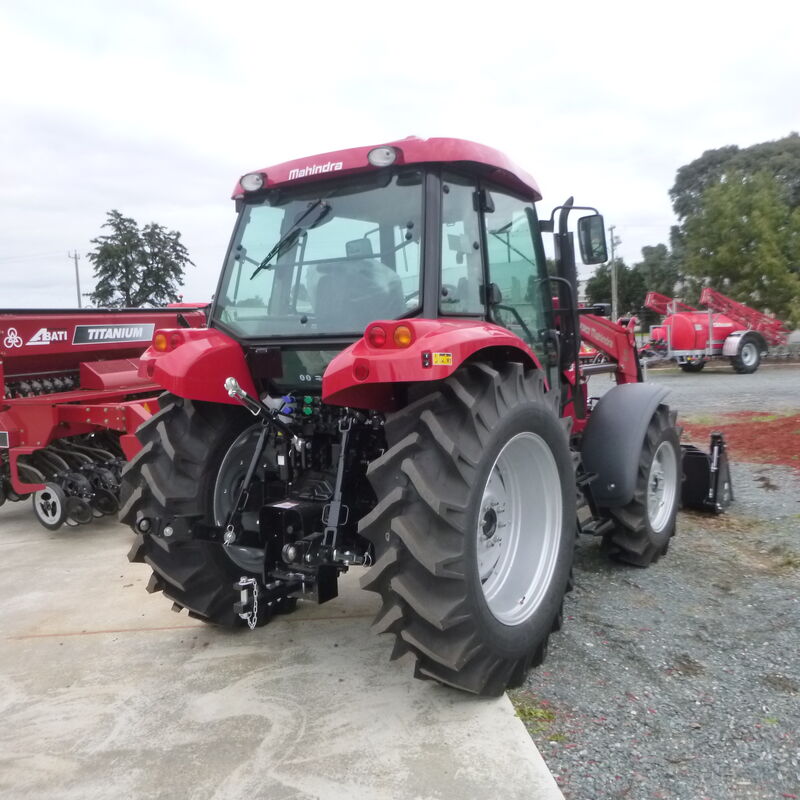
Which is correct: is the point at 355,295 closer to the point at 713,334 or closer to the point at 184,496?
the point at 184,496

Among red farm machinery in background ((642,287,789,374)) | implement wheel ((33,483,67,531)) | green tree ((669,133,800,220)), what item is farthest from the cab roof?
green tree ((669,133,800,220))

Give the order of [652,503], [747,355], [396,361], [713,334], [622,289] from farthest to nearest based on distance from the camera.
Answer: [622,289] < [713,334] < [747,355] < [652,503] < [396,361]

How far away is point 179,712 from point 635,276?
40.3 m

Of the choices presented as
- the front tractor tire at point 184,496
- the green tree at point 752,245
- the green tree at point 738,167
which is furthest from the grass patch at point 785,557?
the green tree at point 738,167

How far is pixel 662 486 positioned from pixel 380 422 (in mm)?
2459

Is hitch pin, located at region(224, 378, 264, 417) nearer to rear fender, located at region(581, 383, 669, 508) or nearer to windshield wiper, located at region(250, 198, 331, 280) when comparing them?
windshield wiper, located at region(250, 198, 331, 280)

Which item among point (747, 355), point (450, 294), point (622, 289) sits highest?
point (622, 289)

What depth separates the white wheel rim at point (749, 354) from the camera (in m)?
18.5

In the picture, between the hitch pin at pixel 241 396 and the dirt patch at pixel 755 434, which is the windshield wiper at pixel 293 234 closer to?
the hitch pin at pixel 241 396

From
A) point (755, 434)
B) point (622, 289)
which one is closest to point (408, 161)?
point (755, 434)

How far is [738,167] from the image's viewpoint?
134 feet

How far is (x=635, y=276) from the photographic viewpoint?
39.7m

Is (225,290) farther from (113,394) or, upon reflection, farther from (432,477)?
(113,394)

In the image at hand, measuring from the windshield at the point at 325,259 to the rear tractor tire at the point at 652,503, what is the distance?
2076 millimetres
